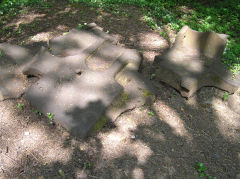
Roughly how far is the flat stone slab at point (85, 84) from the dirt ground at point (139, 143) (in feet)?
0.73

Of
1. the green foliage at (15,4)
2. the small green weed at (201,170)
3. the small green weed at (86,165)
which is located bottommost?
the small green weed at (86,165)

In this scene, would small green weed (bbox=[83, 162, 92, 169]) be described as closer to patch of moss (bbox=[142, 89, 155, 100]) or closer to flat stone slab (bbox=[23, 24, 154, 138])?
flat stone slab (bbox=[23, 24, 154, 138])

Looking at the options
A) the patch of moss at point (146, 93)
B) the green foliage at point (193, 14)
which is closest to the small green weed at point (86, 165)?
the patch of moss at point (146, 93)

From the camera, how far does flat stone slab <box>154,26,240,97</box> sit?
11.8 ft

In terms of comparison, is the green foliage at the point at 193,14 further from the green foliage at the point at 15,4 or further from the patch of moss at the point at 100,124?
the patch of moss at the point at 100,124

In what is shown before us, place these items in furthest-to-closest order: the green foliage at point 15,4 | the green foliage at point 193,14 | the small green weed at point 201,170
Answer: the green foliage at point 15,4, the green foliage at point 193,14, the small green weed at point 201,170

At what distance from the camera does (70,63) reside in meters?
3.50

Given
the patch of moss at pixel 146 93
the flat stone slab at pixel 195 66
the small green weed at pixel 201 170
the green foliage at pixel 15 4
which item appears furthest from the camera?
the green foliage at pixel 15 4

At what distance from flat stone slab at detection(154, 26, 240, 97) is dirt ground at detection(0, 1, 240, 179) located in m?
0.19

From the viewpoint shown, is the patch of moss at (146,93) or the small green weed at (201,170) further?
the patch of moss at (146,93)

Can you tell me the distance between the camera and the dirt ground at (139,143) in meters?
2.76

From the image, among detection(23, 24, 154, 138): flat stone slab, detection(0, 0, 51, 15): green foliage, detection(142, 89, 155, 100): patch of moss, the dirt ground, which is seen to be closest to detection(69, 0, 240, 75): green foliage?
detection(0, 0, 51, 15): green foliage

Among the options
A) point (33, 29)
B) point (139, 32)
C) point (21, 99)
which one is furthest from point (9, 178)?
point (139, 32)

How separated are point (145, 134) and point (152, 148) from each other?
24 centimetres
